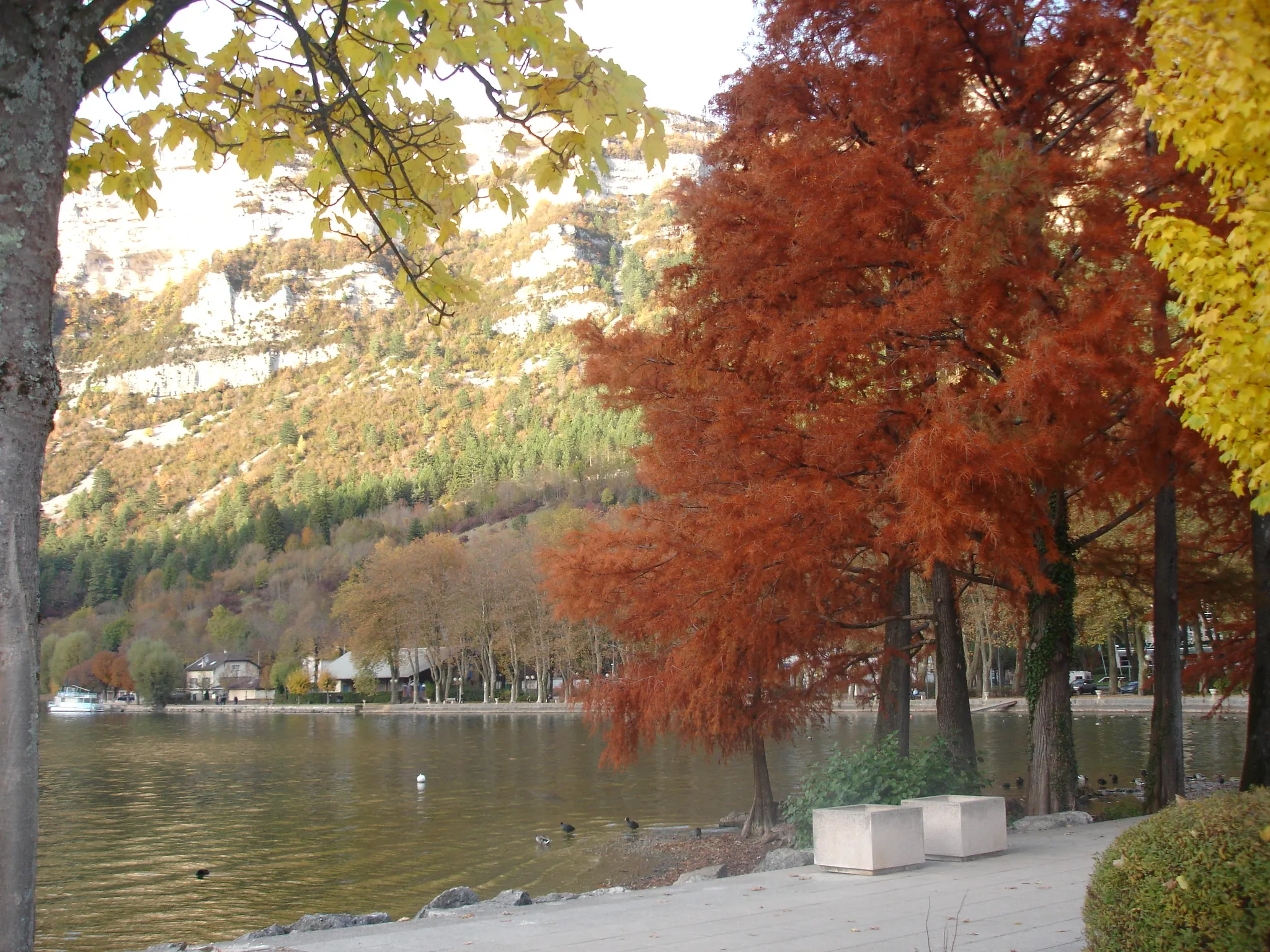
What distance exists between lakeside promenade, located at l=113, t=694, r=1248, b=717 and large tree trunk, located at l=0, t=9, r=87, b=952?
2082cm

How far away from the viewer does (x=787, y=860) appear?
11188mm

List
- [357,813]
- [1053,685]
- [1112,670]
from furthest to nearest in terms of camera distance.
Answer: [1112,670] < [357,813] < [1053,685]

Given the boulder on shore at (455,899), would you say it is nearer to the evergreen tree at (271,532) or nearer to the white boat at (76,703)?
the white boat at (76,703)

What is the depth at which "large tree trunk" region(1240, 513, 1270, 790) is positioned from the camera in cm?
1188

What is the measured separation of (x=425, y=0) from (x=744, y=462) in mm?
9903

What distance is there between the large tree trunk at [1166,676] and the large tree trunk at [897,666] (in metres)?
3.31

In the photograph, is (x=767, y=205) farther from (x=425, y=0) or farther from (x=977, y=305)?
(x=425, y=0)

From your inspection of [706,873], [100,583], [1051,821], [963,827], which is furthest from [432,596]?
[100,583]

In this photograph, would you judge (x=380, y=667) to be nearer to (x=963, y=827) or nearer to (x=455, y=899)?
(x=455, y=899)

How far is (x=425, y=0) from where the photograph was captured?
3955 millimetres

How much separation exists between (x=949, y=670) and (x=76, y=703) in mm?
86783

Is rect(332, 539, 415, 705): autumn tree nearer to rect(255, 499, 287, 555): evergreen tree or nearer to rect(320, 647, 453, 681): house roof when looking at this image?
rect(320, 647, 453, 681): house roof

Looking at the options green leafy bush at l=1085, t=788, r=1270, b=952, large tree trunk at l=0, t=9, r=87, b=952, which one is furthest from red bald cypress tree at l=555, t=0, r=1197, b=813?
large tree trunk at l=0, t=9, r=87, b=952

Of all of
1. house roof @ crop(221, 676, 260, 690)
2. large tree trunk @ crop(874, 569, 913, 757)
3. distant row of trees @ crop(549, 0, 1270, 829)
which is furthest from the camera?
house roof @ crop(221, 676, 260, 690)
